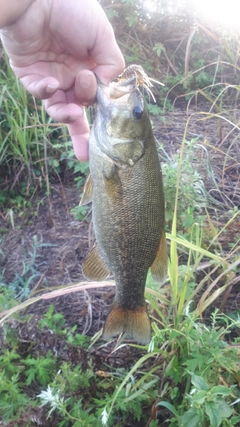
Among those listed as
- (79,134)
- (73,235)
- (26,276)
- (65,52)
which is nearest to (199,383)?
(79,134)

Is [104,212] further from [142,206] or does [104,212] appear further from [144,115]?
[144,115]

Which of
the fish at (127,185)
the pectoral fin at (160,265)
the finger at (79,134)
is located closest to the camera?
the fish at (127,185)

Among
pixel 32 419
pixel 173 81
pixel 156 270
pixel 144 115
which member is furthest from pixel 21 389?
pixel 173 81

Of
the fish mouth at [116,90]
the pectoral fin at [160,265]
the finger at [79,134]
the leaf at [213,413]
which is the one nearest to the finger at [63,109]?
the finger at [79,134]

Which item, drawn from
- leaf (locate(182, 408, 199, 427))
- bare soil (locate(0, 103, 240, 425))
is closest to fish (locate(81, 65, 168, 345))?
leaf (locate(182, 408, 199, 427))

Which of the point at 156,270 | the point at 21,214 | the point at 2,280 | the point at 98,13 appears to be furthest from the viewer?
the point at 21,214

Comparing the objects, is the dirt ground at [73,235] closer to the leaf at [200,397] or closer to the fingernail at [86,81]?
the leaf at [200,397]

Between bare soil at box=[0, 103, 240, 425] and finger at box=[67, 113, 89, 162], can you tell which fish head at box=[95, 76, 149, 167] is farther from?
bare soil at box=[0, 103, 240, 425]
